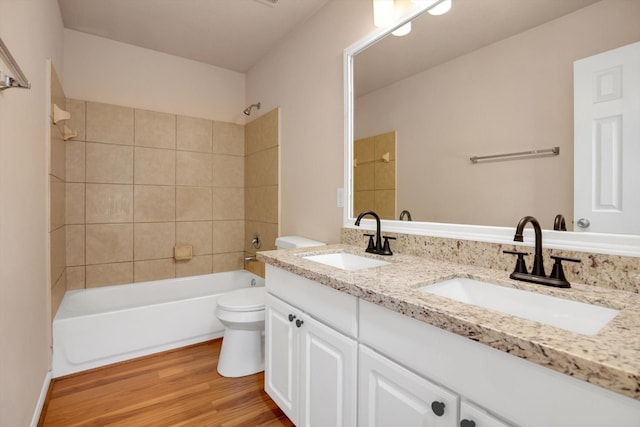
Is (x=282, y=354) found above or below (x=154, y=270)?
below

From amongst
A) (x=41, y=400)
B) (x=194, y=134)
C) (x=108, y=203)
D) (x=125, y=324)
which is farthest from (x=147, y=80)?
(x=41, y=400)

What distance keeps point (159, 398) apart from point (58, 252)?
4.04ft

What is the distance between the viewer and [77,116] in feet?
8.20

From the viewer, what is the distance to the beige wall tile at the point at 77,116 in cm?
247

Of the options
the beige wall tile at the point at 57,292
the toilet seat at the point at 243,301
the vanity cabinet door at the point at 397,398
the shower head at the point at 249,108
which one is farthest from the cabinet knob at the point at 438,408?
the shower head at the point at 249,108

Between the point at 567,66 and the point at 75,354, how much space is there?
2.92 meters

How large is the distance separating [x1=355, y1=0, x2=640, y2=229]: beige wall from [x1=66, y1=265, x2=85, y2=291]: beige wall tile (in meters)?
2.59

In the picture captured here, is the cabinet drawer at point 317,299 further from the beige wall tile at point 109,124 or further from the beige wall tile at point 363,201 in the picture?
the beige wall tile at point 109,124

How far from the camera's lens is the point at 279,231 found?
2.67 metres

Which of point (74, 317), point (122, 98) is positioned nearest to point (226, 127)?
point (122, 98)

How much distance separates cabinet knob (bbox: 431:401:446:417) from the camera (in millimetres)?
757

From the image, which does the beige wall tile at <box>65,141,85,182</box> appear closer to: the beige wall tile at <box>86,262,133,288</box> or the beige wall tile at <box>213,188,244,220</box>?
the beige wall tile at <box>86,262,133,288</box>

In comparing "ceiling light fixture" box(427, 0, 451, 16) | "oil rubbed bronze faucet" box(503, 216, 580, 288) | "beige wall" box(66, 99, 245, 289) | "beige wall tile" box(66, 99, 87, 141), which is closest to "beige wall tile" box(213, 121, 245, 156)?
"beige wall" box(66, 99, 245, 289)

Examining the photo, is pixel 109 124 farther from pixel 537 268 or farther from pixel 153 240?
pixel 537 268
